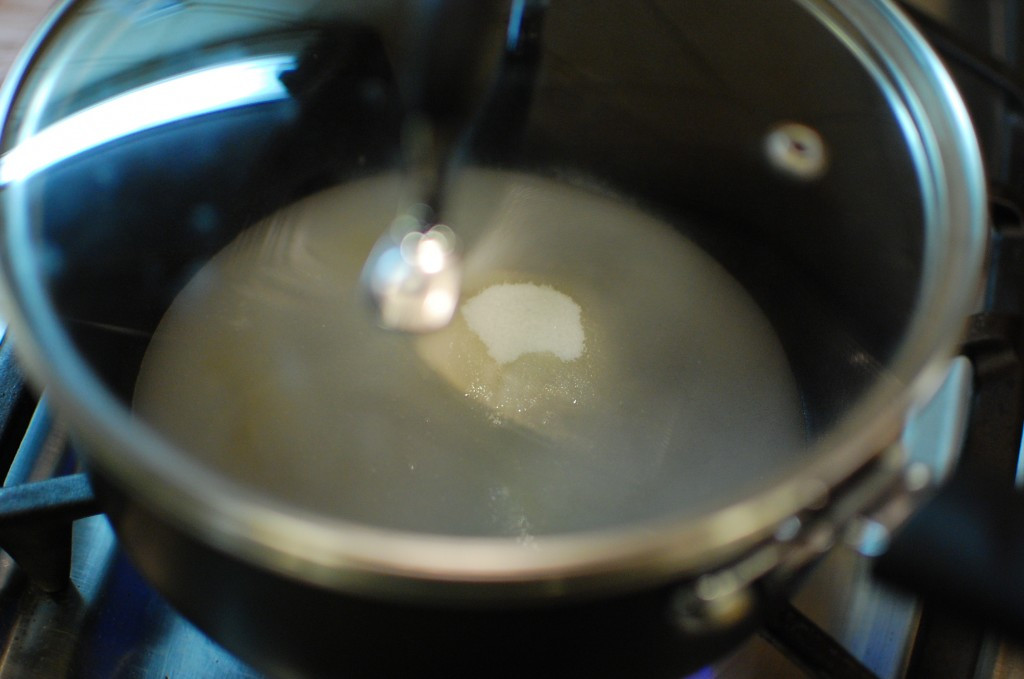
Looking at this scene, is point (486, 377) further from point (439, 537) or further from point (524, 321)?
point (439, 537)

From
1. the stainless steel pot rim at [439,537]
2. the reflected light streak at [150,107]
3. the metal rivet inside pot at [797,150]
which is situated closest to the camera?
the stainless steel pot rim at [439,537]

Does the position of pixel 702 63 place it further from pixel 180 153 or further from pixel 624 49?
pixel 180 153

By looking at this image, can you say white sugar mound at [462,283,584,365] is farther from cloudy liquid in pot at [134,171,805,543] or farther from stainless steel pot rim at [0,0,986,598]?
stainless steel pot rim at [0,0,986,598]

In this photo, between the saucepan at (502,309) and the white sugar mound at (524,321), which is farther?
the white sugar mound at (524,321)

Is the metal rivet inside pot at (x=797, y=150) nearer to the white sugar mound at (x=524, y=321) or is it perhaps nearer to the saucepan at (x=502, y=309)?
the saucepan at (x=502, y=309)

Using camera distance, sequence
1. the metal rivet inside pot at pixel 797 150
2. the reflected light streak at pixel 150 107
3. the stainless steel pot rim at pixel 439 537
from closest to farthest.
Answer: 1. the stainless steel pot rim at pixel 439 537
2. the reflected light streak at pixel 150 107
3. the metal rivet inside pot at pixel 797 150

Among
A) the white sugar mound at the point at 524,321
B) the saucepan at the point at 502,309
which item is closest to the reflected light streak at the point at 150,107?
the saucepan at the point at 502,309

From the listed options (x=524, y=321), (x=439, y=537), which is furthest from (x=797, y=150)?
(x=439, y=537)
